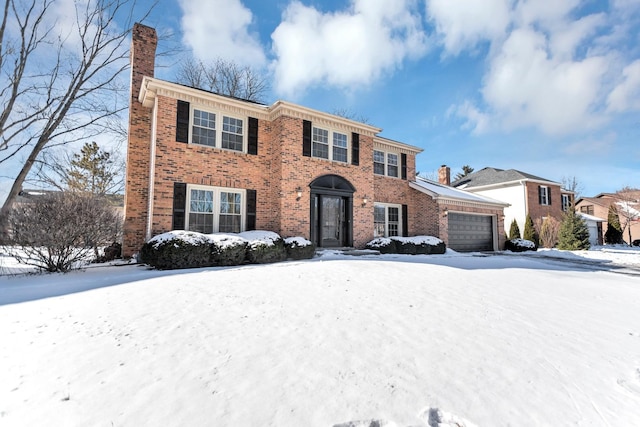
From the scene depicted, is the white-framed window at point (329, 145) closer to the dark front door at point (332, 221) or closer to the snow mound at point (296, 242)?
the dark front door at point (332, 221)

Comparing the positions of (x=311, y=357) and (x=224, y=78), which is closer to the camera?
(x=311, y=357)

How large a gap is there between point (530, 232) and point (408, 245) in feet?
47.2

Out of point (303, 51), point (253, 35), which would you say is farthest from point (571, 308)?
point (253, 35)

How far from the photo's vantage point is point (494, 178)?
26.4m

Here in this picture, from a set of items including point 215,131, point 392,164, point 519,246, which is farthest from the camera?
point 519,246

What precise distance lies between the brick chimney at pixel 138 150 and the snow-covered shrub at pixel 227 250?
132 inches

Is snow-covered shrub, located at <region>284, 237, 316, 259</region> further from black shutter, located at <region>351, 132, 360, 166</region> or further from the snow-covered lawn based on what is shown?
black shutter, located at <region>351, 132, 360, 166</region>

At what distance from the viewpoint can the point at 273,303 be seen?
4328 mm

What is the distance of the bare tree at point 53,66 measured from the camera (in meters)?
10.9

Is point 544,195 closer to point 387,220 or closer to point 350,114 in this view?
point 350,114

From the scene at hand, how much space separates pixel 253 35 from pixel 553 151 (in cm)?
3704

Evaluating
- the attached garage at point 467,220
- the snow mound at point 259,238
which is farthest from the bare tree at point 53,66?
the attached garage at point 467,220

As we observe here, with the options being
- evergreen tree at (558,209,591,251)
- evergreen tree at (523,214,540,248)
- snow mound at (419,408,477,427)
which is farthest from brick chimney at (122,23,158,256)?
evergreen tree at (523,214,540,248)

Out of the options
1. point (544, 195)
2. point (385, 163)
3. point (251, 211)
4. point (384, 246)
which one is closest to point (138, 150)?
point (251, 211)
